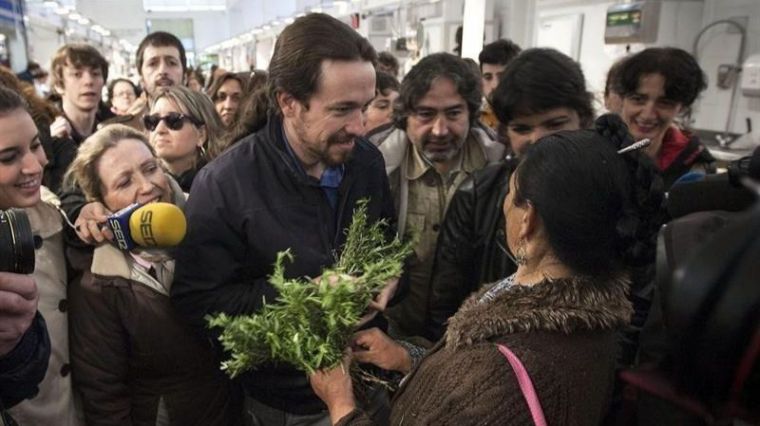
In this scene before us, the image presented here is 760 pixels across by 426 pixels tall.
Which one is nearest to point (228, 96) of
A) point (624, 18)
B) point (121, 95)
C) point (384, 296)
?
point (121, 95)

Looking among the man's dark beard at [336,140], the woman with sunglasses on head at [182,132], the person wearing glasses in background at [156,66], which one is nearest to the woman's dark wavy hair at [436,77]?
the man's dark beard at [336,140]

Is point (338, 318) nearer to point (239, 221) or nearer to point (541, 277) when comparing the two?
point (541, 277)

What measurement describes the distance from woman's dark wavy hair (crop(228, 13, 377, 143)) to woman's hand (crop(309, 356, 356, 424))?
0.83m

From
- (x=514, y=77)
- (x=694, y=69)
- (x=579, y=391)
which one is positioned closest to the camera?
(x=579, y=391)

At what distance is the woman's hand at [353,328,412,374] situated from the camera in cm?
140

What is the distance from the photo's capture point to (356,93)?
1.65 meters

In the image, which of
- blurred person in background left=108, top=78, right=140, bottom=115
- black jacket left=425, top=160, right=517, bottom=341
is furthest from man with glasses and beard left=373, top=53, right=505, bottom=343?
blurred person in background left=108, top=78, right=140, bottom=115

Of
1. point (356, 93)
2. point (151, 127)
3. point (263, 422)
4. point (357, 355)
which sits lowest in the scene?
point (263, 422)

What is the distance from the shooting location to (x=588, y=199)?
3.31ft

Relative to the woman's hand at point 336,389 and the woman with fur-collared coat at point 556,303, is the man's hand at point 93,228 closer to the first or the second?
the woman's hand at point 336,389

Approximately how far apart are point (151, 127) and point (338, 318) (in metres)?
1.79

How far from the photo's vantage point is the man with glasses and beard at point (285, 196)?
1.52m

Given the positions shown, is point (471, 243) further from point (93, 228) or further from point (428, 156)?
point (93, 228)

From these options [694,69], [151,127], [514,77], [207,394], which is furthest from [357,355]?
[694,69]
